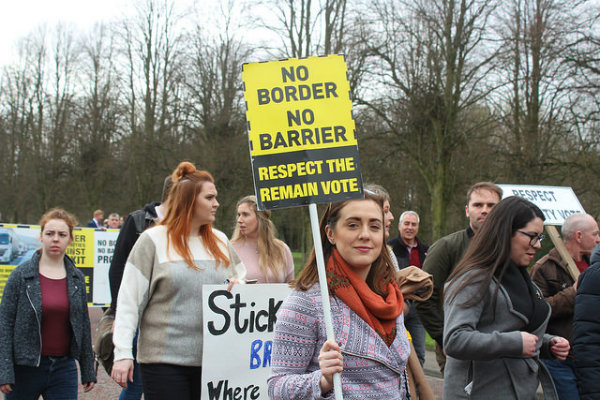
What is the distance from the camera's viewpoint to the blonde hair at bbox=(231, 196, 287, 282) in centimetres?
566

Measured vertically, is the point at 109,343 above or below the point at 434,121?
below

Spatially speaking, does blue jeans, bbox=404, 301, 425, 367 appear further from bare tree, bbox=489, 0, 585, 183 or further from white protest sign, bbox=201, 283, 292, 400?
bare tree, bbox=489, 0, 585, 183

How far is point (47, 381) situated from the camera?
Result: 14.5 feet

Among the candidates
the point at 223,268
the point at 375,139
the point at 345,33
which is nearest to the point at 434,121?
the point at 375,139

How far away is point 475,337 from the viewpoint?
3.06 metres

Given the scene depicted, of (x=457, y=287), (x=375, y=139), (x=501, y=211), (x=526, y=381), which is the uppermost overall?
(x=375, y=139)

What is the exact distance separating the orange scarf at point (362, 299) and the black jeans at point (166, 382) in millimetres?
1497

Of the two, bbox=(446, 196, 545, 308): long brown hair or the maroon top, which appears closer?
bbox=(446, 196, 545, 308): long brown hair

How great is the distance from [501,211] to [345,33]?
18958 mm

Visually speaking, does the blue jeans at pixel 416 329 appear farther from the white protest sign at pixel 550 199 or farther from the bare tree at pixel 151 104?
the bare tree at pixel 151 104

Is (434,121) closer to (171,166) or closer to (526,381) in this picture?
(171,166)

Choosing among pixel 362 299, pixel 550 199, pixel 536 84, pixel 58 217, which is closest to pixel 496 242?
pixel 362 299

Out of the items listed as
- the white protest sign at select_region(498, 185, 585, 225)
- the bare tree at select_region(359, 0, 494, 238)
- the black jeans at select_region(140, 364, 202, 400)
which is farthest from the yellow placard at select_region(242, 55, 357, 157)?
the bare tree at select_region(359, 0, 494, 238)

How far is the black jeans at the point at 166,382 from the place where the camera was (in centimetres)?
362
